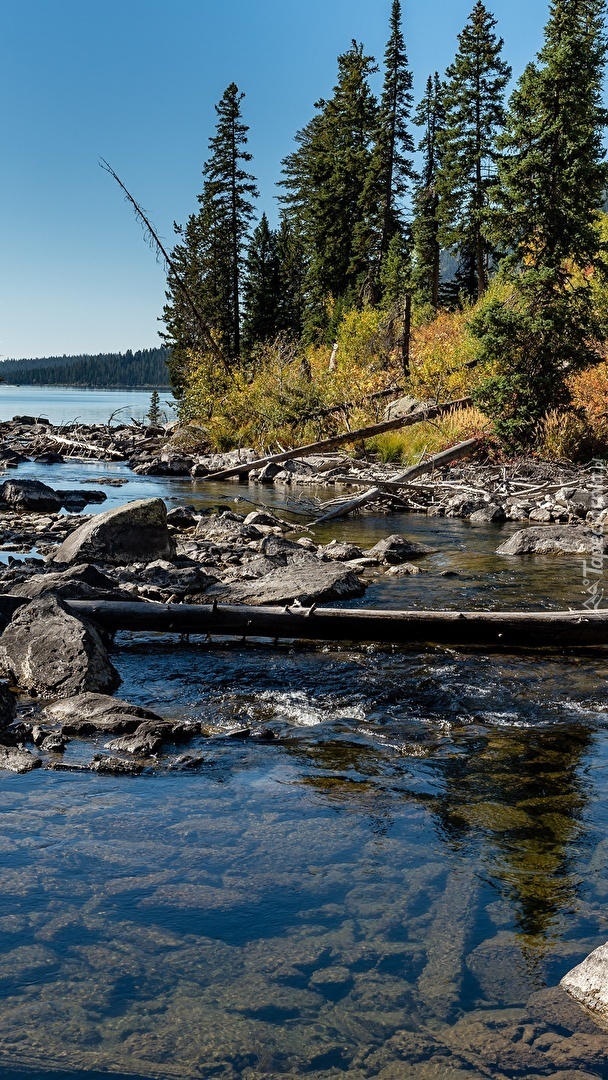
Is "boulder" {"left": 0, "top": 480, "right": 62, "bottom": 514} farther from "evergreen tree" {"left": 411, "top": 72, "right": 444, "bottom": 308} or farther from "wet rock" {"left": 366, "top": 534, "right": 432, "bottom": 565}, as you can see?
"evergreen tree" {"left": 411, "top": 72, "right": 444, "bottom": 308}

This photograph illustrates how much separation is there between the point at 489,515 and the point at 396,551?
541cm

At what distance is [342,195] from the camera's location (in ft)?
173

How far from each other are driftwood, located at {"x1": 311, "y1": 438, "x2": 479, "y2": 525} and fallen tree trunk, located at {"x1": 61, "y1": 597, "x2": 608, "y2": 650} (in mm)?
9021

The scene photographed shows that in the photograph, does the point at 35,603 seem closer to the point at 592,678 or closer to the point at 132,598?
the point at 132,598

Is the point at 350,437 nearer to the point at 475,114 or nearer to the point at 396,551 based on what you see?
the point at 396,551

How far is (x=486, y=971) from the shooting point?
360 centimetres

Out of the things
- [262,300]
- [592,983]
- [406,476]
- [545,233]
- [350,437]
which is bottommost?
[592,983]

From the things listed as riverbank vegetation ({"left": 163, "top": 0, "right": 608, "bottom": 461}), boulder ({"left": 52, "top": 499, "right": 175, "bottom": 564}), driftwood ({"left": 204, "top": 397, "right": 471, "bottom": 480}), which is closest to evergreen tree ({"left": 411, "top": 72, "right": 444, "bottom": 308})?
riverbank vegetation ({"left": 163, "top": 0, "right": 608, "bottom": 461})

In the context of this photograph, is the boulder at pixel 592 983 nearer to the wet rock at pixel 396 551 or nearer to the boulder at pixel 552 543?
the wet rock at pixel 396 551

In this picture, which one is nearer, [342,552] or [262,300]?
[342,552]

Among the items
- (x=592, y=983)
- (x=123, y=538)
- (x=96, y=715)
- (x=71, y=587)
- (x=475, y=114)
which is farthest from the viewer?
(x=475, y=114)

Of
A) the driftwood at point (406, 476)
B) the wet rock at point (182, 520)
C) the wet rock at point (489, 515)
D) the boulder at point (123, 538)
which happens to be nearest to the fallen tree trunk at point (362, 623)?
the boulder at point (123, 538)

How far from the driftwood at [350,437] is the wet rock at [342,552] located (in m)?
9.44

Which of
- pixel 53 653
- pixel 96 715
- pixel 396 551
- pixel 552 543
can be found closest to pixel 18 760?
pixel 96 715
